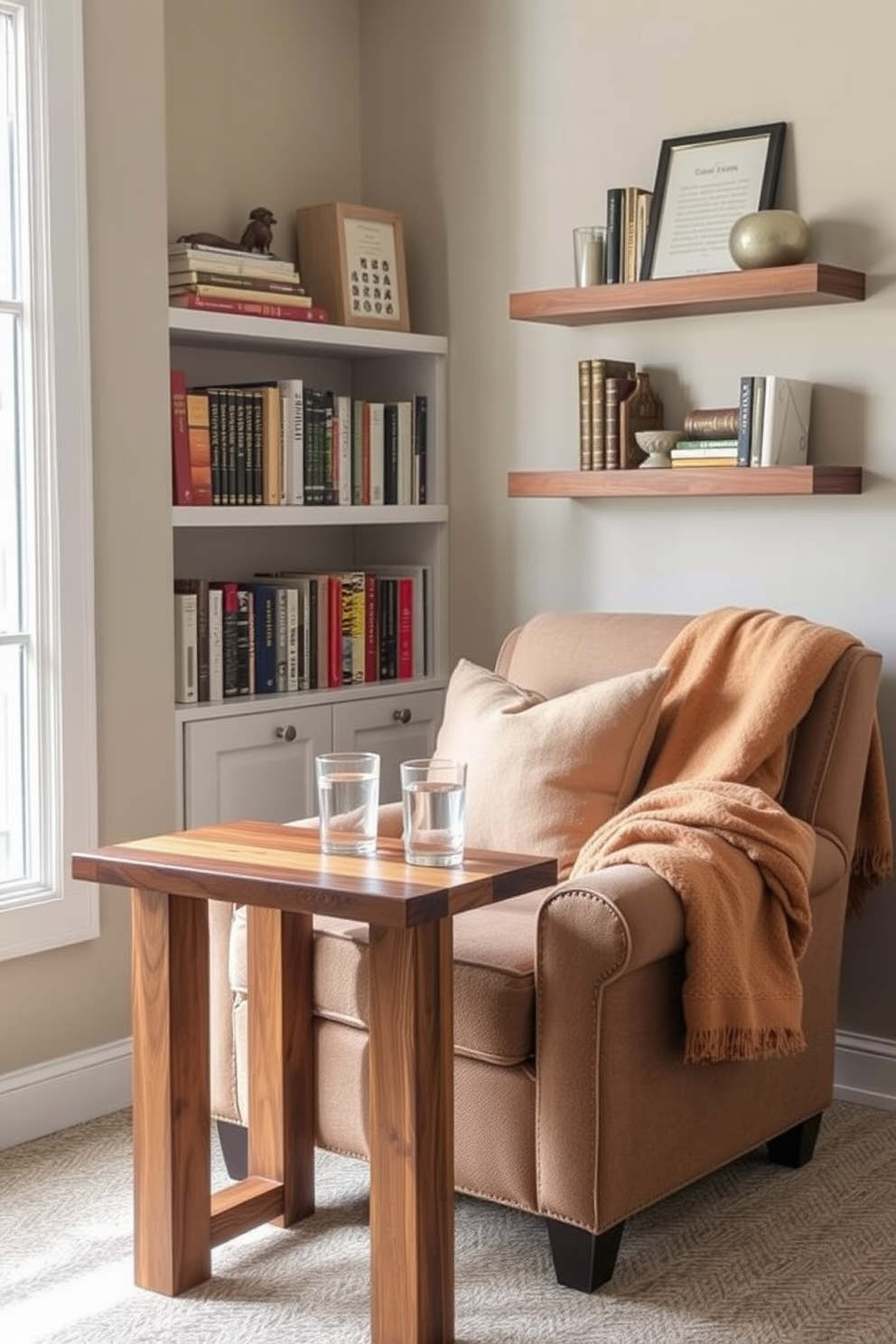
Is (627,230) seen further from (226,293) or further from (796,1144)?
(796,1144)

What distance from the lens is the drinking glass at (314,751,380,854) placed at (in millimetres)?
2408

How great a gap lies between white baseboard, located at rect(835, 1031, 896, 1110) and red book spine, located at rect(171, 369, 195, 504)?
1685mm

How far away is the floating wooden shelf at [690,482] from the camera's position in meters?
3.21

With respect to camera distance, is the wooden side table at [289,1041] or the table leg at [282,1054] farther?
the table leg at [282,1054]

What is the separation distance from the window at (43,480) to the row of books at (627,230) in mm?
1059

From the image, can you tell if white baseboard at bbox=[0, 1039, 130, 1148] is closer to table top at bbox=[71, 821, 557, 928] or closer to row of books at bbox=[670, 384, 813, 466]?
table top at bbox=[71, 821, 557, 928]

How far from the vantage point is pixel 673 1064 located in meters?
2.57

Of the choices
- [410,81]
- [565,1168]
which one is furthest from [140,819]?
[410,81]

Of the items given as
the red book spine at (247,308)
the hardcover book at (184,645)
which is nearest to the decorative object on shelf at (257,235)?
the red book spine at (247,308)

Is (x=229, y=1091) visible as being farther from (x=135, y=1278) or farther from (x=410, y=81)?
(x=410, y=81)

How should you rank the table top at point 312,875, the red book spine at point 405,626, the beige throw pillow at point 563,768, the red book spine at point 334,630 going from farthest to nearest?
1. the red book spine at point 405,626
2. the red book spine at point 334,630
3. the beige throw pillow at point 563,768
4. the table top at point 312,875

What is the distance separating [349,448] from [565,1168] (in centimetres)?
181

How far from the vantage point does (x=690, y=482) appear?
3.37 meters

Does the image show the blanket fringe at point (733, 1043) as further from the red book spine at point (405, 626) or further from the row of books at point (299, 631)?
the red book spine at point (405, 626)
